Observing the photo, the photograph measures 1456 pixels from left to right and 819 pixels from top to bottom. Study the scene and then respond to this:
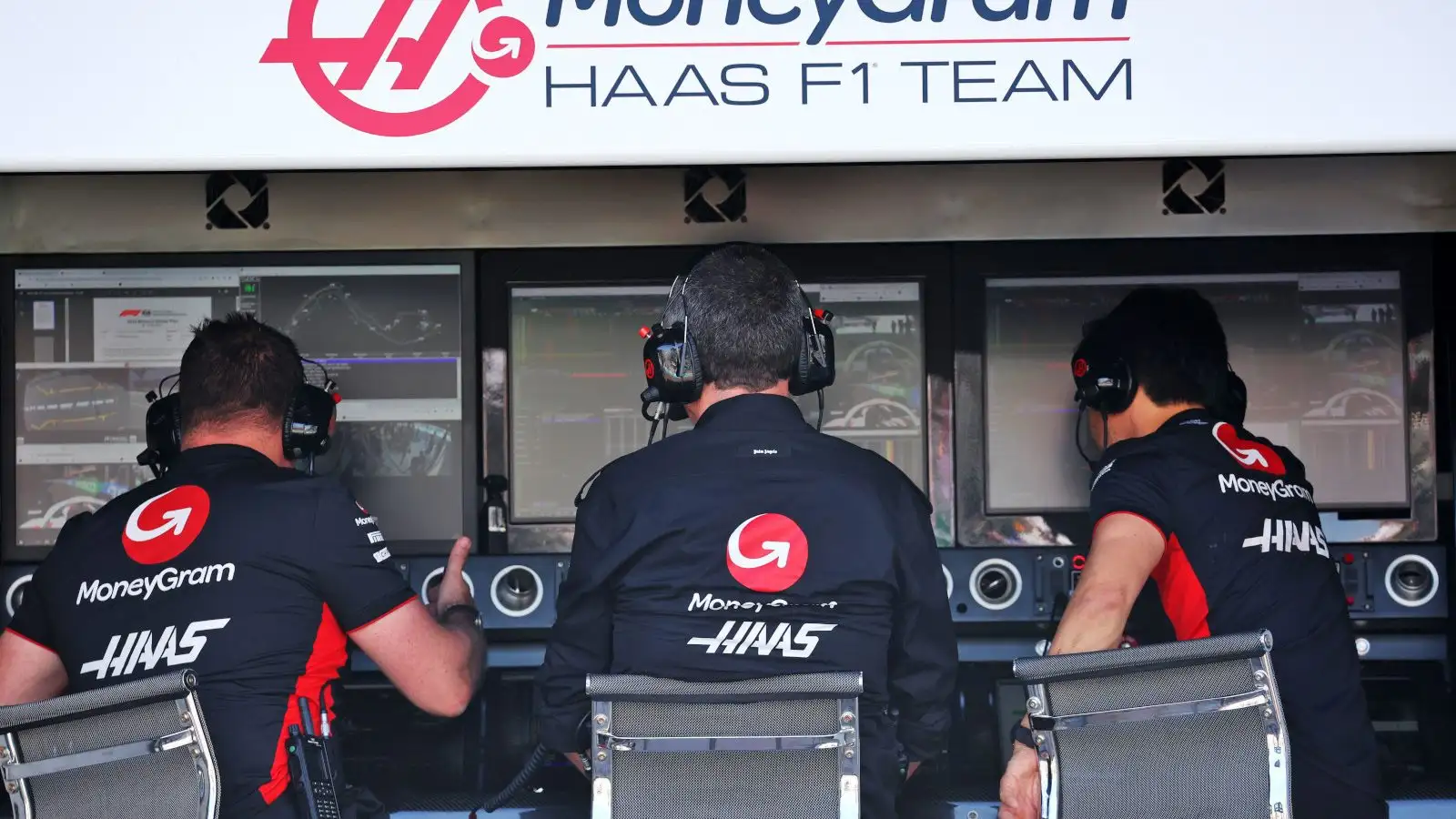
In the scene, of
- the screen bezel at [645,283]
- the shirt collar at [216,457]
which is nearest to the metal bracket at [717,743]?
the shirt collar at [216,457]

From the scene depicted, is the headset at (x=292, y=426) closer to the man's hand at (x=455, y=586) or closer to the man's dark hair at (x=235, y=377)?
the man's dark hair at (x=235, y=377)

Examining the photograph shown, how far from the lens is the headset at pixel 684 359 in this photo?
2057 millimetres

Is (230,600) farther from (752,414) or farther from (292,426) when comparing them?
(752,414)

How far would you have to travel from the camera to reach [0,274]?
302cm

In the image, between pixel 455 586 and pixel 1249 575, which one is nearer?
pixel 1249 575

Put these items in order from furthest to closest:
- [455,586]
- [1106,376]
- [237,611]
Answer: [1106,376] → [455,586] → [237,611]

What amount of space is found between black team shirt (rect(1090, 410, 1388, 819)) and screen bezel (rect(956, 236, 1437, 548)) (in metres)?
0.71

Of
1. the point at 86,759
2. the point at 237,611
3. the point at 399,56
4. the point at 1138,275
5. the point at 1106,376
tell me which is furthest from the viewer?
the point at 1138,275

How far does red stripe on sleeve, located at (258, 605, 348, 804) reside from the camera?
6.81 ft

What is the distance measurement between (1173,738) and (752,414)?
0.75 meters

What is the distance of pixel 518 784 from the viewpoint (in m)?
2.36

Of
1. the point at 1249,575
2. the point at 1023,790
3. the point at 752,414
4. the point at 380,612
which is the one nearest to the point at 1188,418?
the point at 1249,575

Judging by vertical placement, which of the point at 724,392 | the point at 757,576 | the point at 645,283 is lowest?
the point at 757,576

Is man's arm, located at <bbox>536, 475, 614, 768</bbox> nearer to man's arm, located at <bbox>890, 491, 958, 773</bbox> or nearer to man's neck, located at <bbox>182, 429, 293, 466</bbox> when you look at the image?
man's arm, located at <bbox>890, 491, 958, 773</bbox>
